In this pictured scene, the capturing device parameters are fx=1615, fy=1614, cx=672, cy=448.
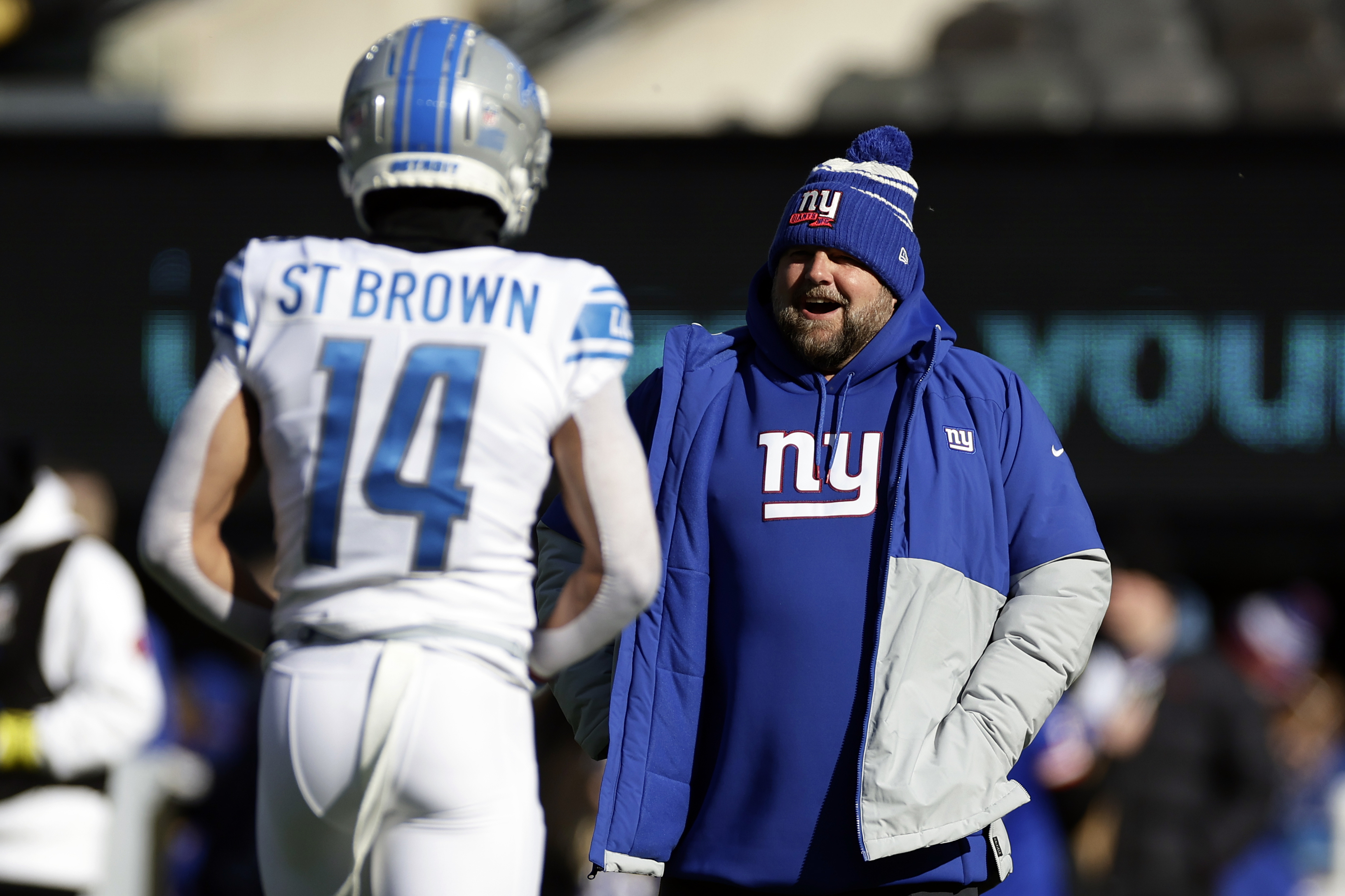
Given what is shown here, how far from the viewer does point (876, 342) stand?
260 centimetres

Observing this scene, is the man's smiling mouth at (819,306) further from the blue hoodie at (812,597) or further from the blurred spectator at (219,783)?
the blurred spectator at (219,783)

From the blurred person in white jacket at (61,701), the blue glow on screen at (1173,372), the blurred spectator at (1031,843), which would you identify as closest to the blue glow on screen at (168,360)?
the blurred person in white jacket at (61,701)

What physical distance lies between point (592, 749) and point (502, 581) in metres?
0.66

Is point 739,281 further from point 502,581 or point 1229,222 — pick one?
point 502,581

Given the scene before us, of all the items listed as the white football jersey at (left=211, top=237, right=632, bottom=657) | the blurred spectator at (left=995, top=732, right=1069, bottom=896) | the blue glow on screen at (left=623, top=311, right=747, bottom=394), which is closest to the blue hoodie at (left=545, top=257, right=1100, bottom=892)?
the white football jersey at (left=211, top=237, right=632, bottom=657)

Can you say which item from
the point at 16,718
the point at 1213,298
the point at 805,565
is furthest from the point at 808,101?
the point at 805,565

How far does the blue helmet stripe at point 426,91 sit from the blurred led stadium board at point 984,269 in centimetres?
417

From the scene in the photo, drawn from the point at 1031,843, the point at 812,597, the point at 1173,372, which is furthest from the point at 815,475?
the point at 1173,372

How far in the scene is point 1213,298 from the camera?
247 inches

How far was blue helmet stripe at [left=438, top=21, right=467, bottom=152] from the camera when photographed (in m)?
2.11

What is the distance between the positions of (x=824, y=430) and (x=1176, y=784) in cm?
364

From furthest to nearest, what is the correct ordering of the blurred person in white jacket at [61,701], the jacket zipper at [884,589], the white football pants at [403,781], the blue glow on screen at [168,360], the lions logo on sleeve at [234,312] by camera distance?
the blue glow on screen at [168,360]
the blurred person in white jacket at [61,701]
the jacket zipper at [884,589]
the lions logo on sleeve at [234,312]
the white football pants at [403,781]

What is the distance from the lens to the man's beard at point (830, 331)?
2.59 m

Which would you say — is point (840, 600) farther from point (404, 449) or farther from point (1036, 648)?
point (404, 449)
